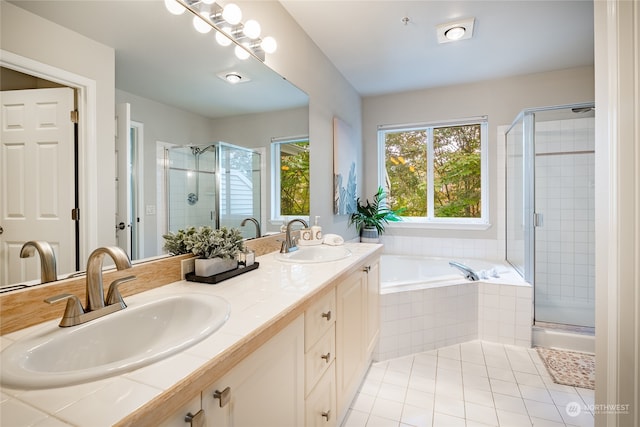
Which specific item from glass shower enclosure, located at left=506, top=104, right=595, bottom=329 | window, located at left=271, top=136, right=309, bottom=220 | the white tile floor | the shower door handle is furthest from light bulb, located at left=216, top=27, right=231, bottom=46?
the shower door handle

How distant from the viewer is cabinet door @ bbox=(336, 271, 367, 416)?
1.47 meters

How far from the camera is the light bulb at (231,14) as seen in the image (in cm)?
145

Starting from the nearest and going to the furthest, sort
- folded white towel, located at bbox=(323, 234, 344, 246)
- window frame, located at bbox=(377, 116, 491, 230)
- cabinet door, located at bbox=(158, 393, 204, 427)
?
cabinet door, located at bbox=(158, 393, 204, 427) < folded white towel, located at bbox=(323, 234, 344, 246) < window frame, located at bbox=(377, 116, 491, 230)

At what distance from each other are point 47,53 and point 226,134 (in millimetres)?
788

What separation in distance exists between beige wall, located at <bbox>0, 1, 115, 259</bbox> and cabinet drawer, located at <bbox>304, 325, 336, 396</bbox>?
2.68 feet

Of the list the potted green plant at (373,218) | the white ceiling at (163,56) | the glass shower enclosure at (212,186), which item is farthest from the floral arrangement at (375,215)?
the white ceiling at (163,56)

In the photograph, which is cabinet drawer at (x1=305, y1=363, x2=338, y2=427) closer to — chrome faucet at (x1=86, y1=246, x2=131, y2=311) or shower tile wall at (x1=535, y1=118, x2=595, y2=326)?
chrome faucet at (x1=86, y1=246, x2=131, y2=311)

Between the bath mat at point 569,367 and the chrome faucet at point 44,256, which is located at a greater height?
the chrome faucet at point 44,256

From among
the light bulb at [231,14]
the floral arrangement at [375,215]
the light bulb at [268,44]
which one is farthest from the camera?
the floral arrangement at [375,215]

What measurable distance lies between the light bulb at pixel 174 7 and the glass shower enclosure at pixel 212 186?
1.79 feet

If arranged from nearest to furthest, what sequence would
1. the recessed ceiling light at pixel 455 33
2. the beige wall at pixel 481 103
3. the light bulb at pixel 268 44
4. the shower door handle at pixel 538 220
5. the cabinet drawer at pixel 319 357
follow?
the cabinet drawer at pixel 319 357, the light bulb at pixel 268 44, the recessed ceiling light at pixel 455 33, the shower door handle at pixel 538 220, the beige wall at pixel 481 103

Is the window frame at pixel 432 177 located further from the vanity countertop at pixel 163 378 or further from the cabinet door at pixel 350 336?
the vanity countertop at pixel 163 378

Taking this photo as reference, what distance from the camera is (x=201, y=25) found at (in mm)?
1378

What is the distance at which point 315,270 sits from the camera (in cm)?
142
